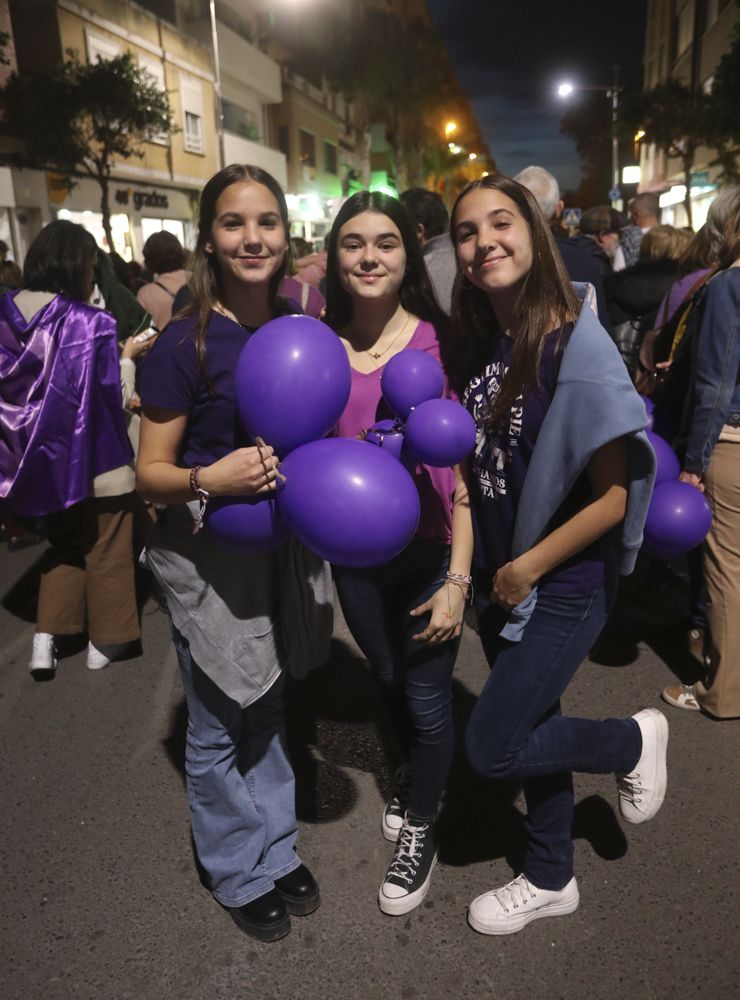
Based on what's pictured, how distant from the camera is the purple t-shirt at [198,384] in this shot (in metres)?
1.83

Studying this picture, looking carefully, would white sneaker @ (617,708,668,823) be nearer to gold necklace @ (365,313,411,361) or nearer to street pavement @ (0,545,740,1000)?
street pavement @ (0,545,740,1000)

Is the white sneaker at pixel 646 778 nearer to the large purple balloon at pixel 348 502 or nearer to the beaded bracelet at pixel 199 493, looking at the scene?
the large purple balloon at pixel 348 502

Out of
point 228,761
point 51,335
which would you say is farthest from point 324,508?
point 51,335

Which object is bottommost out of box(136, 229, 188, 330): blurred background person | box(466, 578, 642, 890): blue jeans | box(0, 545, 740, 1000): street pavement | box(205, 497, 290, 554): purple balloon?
box(0, 545, 740, 1000): street pavement

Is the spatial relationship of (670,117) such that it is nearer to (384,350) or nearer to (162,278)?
(162,278)

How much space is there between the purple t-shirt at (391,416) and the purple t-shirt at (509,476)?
3.8 inches

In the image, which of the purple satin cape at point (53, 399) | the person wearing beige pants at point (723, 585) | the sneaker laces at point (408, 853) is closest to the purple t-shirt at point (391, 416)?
the sneaker laces at point (408, 853)

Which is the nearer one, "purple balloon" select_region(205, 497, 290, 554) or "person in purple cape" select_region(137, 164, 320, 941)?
"purple balloon" select_region(205, 497, 290, 554)

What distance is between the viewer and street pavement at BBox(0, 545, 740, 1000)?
6.73ft

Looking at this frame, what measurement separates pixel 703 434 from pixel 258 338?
6.64 feet

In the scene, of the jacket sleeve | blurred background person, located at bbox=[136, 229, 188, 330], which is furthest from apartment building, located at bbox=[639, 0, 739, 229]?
the jacket sleeve

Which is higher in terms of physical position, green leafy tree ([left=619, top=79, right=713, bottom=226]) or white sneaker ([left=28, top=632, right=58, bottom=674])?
green leafy tree ([left=619, top=79, right=713, bottom=226])

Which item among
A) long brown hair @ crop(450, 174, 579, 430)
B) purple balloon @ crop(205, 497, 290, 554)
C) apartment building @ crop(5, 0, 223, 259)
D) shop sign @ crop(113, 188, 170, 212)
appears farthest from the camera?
shop sign @ crop(113, 188, 170, 212)

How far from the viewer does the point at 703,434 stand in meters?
2.99
